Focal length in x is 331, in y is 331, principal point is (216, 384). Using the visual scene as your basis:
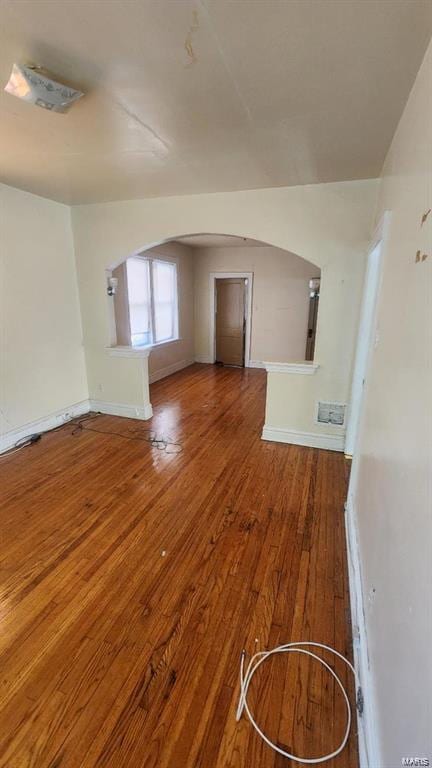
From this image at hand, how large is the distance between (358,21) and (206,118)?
92 centimetres

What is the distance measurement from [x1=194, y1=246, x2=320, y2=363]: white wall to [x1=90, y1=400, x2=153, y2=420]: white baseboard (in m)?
3.53

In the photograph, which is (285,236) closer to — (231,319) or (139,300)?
(139,300)

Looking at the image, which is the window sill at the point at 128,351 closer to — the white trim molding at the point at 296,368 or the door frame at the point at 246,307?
the white trim molding at the point at 296,368

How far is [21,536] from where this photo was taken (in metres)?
2.26

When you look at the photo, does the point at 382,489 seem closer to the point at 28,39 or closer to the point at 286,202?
the point at 28,39

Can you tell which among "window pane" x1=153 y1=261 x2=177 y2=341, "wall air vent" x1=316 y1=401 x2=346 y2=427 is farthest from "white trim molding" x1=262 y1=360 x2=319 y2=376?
"window pane" x1=153 y1=261 x2=177 y2=341

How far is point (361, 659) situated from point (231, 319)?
254 inches

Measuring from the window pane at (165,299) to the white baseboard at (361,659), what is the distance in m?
4.99

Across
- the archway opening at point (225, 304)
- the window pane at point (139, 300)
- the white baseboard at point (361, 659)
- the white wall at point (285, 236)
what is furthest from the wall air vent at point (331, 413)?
the window pane at point (139, 300)

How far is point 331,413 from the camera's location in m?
3.45

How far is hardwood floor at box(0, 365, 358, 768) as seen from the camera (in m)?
1.25

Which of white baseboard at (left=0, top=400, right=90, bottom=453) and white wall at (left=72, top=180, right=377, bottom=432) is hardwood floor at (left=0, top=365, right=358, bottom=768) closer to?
white baseboard at (left=0, top=400, right=90, bottom=453)

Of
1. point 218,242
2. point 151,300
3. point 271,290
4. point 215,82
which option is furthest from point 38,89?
point 271,290

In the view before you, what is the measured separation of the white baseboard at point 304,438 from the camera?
3.49 meters
